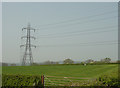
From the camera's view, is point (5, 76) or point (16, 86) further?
point (5, 76)

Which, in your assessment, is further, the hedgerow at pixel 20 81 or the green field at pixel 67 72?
the green field at pixel 67 72

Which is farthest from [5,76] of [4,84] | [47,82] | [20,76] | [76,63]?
[76,63]

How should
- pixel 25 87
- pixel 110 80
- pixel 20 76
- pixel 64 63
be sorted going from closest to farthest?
pixel 110 80 < pixel 25 87 < pixel 20 76 < pixel 64 63

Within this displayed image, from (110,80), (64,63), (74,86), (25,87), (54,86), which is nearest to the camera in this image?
(110,80)

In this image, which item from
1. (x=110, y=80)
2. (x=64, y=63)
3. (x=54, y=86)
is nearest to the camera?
(x=110, y=80)

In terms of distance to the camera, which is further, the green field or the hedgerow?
the green field

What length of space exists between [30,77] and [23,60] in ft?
72.1

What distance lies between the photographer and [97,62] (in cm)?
2598

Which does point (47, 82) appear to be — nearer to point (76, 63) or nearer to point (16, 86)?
point (16, 86)

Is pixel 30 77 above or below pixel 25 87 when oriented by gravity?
above

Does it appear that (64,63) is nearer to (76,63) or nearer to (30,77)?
(76,63)

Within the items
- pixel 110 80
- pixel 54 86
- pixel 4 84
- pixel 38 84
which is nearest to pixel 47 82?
pixel 54 86

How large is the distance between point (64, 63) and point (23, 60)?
26.6 ft

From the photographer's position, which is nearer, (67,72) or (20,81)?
(20,81)
